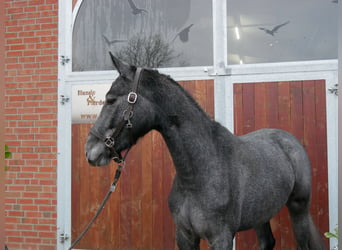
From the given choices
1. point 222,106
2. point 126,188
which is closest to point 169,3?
point 222,106

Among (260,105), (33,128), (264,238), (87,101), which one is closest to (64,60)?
(87,101)

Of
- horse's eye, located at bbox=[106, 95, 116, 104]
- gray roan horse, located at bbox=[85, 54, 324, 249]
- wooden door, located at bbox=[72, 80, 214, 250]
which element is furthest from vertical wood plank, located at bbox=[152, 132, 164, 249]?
horse's eye, located at bbox=[106, 95, 116, 104]

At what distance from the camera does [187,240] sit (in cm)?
269

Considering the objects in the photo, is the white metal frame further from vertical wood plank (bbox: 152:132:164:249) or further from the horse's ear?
the horse's ear

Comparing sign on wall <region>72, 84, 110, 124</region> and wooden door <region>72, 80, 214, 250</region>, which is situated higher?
sign on wall <region>72, 84, 110, 124</region>

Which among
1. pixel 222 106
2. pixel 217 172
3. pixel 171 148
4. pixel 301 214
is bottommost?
pixel 301 214

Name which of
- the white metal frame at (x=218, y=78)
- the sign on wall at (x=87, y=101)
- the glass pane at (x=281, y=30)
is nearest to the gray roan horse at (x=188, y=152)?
the white metal frame at (x=218, y=78)

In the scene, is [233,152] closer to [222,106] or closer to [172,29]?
[222,106]

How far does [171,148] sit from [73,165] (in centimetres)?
235

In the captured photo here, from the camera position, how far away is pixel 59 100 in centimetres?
463

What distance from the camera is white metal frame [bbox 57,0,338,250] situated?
4.00 m

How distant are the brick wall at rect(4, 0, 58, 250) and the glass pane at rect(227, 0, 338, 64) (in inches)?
91.7

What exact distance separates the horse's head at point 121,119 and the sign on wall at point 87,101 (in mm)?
2050

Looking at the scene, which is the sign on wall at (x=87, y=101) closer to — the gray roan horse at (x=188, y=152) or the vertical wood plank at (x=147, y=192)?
the vertical wood plank at (x=147, y=192)
